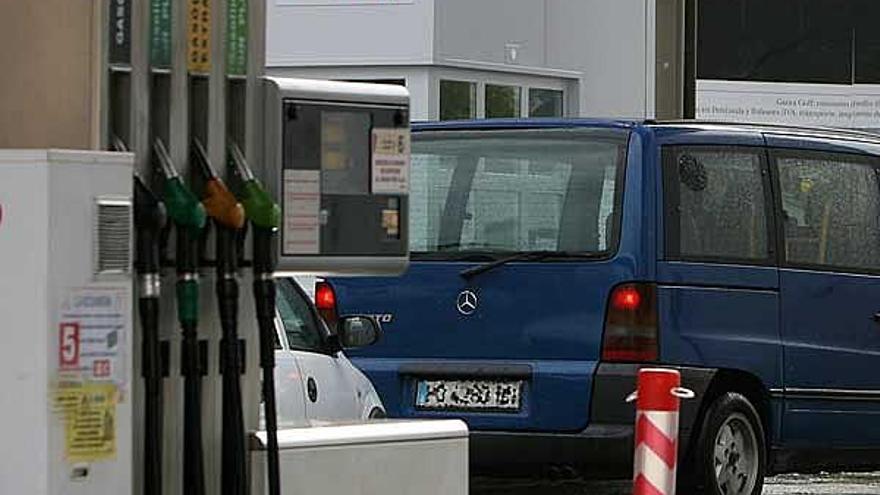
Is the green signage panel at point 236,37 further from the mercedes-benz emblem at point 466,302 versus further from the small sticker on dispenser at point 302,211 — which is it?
the mercedes-benz emblem at point 466,302

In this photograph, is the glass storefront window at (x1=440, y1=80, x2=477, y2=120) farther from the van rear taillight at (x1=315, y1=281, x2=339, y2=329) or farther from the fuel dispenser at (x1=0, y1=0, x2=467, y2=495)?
the fuel dispenser at (x1=0, y1=0, x2=467, y2=495)

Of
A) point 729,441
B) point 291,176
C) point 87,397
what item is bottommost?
point 729,441

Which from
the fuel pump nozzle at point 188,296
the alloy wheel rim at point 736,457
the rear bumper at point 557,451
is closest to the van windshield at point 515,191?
the rear bumper at point 557,451

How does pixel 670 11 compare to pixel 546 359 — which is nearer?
pixel 546 359

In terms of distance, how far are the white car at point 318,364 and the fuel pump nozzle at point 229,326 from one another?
457 centimetres

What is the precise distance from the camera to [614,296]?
31.9 ft

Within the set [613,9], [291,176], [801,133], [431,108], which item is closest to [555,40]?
[613,9]

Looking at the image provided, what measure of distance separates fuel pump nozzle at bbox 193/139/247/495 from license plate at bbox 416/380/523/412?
5181 mm

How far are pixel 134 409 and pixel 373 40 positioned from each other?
2046 centimetres

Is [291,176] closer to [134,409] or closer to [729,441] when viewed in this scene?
[134,409]

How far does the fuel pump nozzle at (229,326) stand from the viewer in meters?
4.73

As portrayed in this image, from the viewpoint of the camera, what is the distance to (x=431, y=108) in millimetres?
24688

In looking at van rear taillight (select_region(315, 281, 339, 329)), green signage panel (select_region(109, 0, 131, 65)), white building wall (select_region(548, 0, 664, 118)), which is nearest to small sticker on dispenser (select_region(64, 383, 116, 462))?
green signage panel (select_region(109, 0, 131, 65))

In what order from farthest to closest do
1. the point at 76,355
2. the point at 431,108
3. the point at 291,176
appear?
the point at 431,108, the point at 291,176, the point at 76,355
